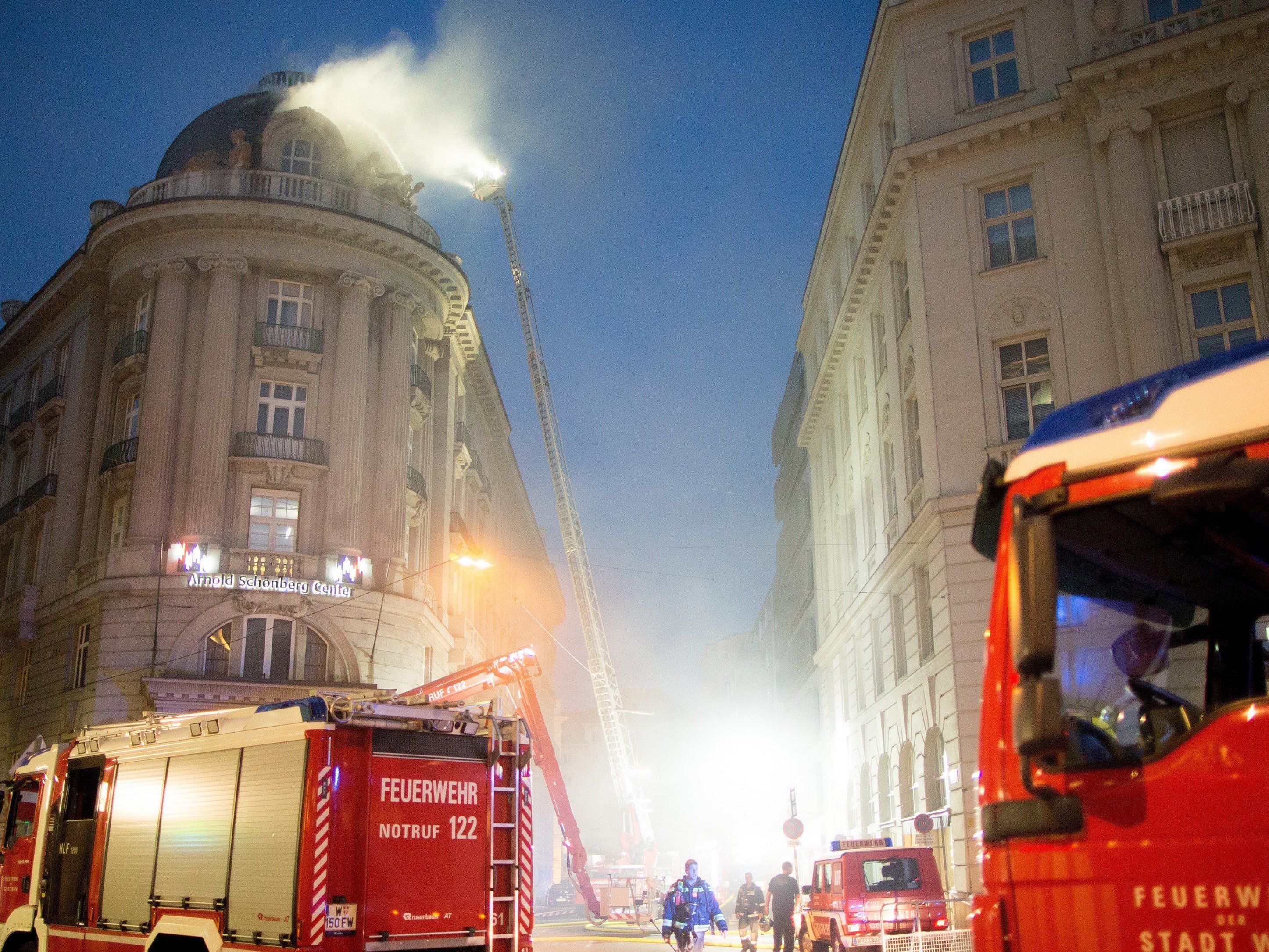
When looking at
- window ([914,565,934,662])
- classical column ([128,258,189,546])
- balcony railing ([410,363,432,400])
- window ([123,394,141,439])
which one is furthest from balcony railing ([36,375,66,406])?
window ([914,565,934,662])

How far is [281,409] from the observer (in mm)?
37812

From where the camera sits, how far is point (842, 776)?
4031 cm

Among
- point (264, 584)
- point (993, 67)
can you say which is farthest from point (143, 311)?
point (993, 67)

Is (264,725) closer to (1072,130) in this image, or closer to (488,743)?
(488,743)

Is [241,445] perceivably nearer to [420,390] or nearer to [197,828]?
[420,390]

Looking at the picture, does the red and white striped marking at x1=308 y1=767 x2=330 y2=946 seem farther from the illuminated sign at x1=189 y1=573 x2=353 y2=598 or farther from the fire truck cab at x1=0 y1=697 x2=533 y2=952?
the illuminated sign at x1=189 y1=573 x2=353 y2=598

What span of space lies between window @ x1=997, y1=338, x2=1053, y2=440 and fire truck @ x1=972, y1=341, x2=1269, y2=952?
22.3 metres

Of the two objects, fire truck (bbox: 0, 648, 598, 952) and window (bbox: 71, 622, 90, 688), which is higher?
window (bbox: 71, 622, 90, 688)

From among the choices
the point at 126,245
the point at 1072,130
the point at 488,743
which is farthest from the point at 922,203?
the point at 126,245

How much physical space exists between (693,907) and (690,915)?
0.14m

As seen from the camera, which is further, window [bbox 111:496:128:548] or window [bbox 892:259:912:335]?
window [bbox 111:496:128:548]

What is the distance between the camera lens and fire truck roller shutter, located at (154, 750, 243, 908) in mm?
12500

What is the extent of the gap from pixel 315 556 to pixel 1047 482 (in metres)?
33.5

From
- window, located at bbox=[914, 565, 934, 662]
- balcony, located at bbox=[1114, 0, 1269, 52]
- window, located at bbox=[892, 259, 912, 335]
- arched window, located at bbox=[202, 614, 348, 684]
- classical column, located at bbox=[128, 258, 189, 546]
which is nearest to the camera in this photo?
balcony, located at bbox=[1114, 0, 1269, 52]
